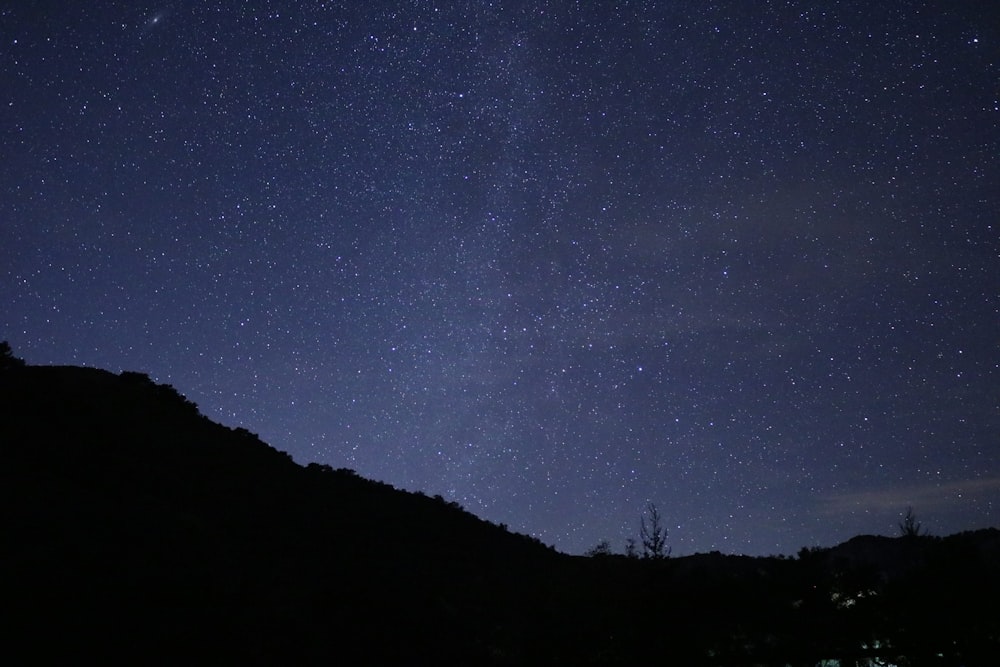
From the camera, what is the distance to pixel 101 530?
19.3m

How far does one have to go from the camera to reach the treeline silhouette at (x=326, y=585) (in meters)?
12.7

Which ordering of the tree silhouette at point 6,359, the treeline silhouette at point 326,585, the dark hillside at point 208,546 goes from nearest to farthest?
the treeline silhouette at point 326,585 → the dark hillside at point 208,546 → the tree silhouette at point 6,359

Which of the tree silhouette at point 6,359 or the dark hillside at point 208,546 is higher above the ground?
the tree silhouette at point 6,359

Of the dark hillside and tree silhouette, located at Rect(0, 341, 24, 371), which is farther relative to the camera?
tree silhouette, located at Rect(0, 341, 24, 371)

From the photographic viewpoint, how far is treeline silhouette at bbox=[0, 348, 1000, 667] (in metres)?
12.7

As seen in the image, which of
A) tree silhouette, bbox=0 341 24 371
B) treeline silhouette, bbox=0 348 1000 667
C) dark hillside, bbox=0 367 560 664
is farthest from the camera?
tree silhouette, bbox=0 341 24 371

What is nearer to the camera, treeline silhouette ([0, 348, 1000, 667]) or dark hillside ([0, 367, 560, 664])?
treeline silhouette ([0, 348, 1000, 667])

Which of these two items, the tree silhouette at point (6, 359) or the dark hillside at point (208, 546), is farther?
the tree silhouette at point (6, 359)

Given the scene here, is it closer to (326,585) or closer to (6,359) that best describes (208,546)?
(326,585)

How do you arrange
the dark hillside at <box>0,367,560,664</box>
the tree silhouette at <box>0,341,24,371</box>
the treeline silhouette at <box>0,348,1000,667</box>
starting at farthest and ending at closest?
1. the tree silhouette at <box>0,341,24,371</box>
2. the dark hillside at <box>0,367,560,664</box>
3. the treeline silhouette at <box>0,348,1000,667</box>

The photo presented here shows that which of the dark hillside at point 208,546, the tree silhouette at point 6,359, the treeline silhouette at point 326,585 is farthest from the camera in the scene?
the tree silhouette at point 6,359

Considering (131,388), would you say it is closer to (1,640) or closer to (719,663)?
(1,640)

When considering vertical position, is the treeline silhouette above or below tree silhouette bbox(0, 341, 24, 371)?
below

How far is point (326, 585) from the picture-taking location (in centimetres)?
2148
